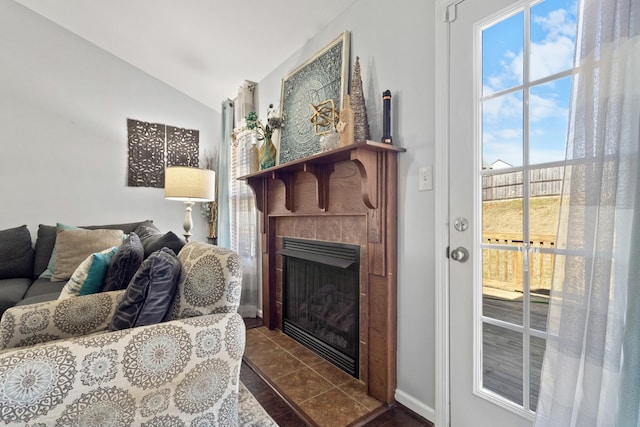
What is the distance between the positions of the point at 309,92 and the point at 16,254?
292 centimetres

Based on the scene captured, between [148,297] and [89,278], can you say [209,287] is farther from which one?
[89,278]

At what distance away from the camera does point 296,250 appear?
7.70 feet

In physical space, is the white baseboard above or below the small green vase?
below

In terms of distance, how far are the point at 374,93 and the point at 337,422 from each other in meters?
1.82

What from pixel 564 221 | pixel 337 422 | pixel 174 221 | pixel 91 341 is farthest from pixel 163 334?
pixel 174 221

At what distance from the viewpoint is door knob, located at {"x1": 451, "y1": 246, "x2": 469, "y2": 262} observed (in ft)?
Answer: 4.30

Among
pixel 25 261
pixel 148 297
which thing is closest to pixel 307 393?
pixel 148 297

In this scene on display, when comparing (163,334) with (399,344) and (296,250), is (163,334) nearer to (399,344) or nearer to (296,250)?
(399,344)

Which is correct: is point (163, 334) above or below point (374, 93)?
below

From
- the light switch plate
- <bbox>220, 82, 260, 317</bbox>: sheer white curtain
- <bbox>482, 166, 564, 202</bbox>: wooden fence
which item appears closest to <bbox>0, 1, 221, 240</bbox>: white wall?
<bbox>220, 82, 260, 317</bbox>: sheer white curtain

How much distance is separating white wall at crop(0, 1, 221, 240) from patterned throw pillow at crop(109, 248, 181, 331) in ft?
8.69

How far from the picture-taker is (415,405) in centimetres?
150

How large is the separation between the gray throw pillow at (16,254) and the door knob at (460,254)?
3482mm

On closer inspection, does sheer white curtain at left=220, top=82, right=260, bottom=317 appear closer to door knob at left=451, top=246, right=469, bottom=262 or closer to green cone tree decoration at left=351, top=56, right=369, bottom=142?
green cone tree decoration at left=351, top=56, right=369, bottom=142
